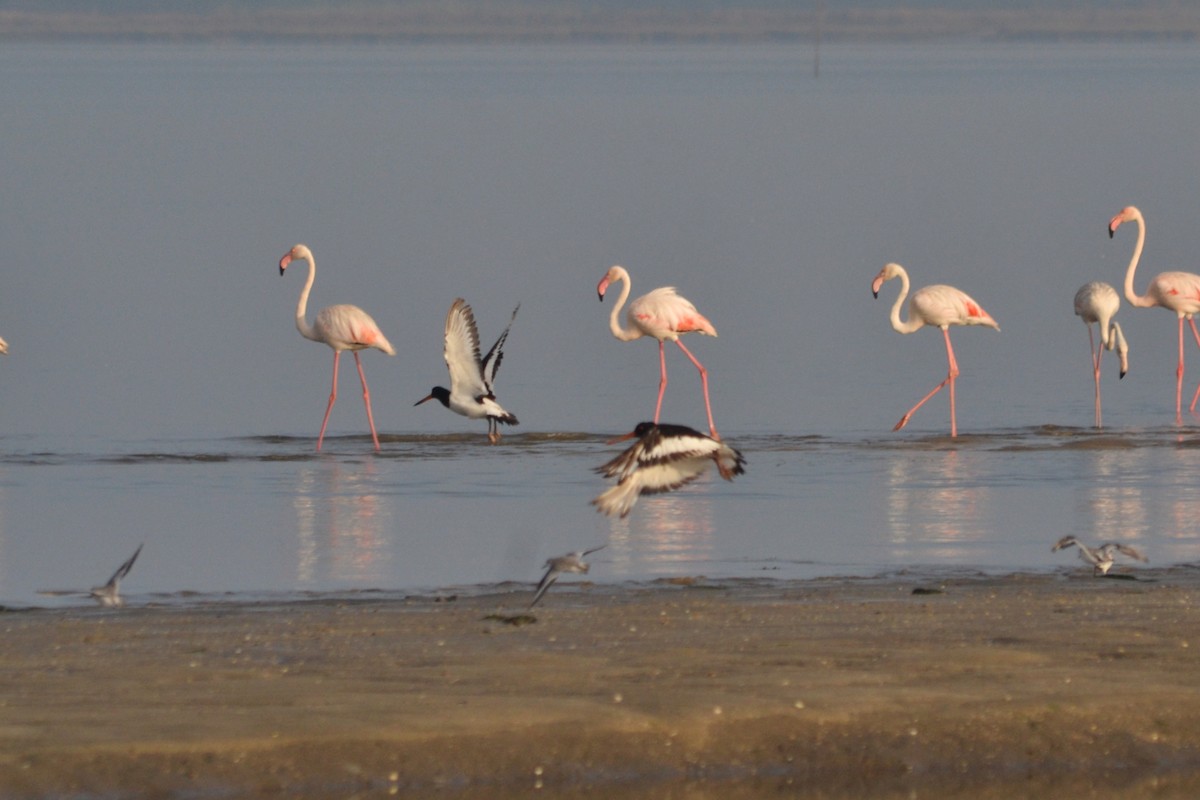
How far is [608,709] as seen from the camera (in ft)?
23.4

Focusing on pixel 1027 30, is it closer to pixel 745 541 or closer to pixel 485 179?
pixel 485 179

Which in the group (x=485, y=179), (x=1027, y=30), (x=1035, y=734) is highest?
(x=1027, y=30)

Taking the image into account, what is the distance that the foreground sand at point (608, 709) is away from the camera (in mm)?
6789

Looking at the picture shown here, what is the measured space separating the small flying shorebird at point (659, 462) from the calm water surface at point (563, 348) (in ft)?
5.39

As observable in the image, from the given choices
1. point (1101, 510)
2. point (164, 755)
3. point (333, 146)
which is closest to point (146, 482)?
point (1101, 510)

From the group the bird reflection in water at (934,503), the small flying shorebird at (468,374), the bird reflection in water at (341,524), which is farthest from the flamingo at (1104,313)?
the bird reflection in water at (341,524)

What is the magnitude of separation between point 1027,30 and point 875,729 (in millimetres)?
174311

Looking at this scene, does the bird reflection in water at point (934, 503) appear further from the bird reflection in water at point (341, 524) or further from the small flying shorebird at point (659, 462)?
the bird reflection in water at point (341, 524)

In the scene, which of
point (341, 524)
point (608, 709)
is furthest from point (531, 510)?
point (608, 709)

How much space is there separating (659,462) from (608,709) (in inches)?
68.0

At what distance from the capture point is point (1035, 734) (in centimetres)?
718

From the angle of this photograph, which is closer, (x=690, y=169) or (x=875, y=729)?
(x=875, y=729)

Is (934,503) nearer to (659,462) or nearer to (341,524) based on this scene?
(341,524)

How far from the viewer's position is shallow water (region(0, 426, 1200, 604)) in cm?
1066
